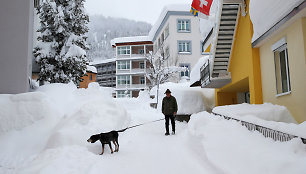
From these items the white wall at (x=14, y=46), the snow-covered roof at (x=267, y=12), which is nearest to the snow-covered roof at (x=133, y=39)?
the white wall at (x=14, y=46)

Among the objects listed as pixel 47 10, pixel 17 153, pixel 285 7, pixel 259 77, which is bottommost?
pixel 17 153

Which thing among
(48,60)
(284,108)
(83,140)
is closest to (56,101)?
(83,140)

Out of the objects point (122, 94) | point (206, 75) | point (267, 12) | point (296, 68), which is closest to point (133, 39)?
point (122, 94)

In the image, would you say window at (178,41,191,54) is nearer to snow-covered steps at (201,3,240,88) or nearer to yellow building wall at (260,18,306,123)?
snow-covered steps at (201,3,240,88)

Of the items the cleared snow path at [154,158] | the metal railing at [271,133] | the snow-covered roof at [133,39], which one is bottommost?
the cleared snow path at [154,158]

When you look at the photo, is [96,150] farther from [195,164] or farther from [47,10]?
[47,10]

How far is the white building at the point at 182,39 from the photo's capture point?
33.6 metres

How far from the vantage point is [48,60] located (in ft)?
55.9

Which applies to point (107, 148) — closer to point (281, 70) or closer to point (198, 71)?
point (281, 70)

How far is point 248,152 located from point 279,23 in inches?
162

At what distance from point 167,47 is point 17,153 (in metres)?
29.2

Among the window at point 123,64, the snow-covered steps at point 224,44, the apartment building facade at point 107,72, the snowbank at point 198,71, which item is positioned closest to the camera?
the snow-covered steps at point 224,44

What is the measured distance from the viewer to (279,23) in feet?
22.9

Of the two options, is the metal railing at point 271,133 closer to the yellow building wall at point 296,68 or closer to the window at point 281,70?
the yellow building wall at point 296,68
